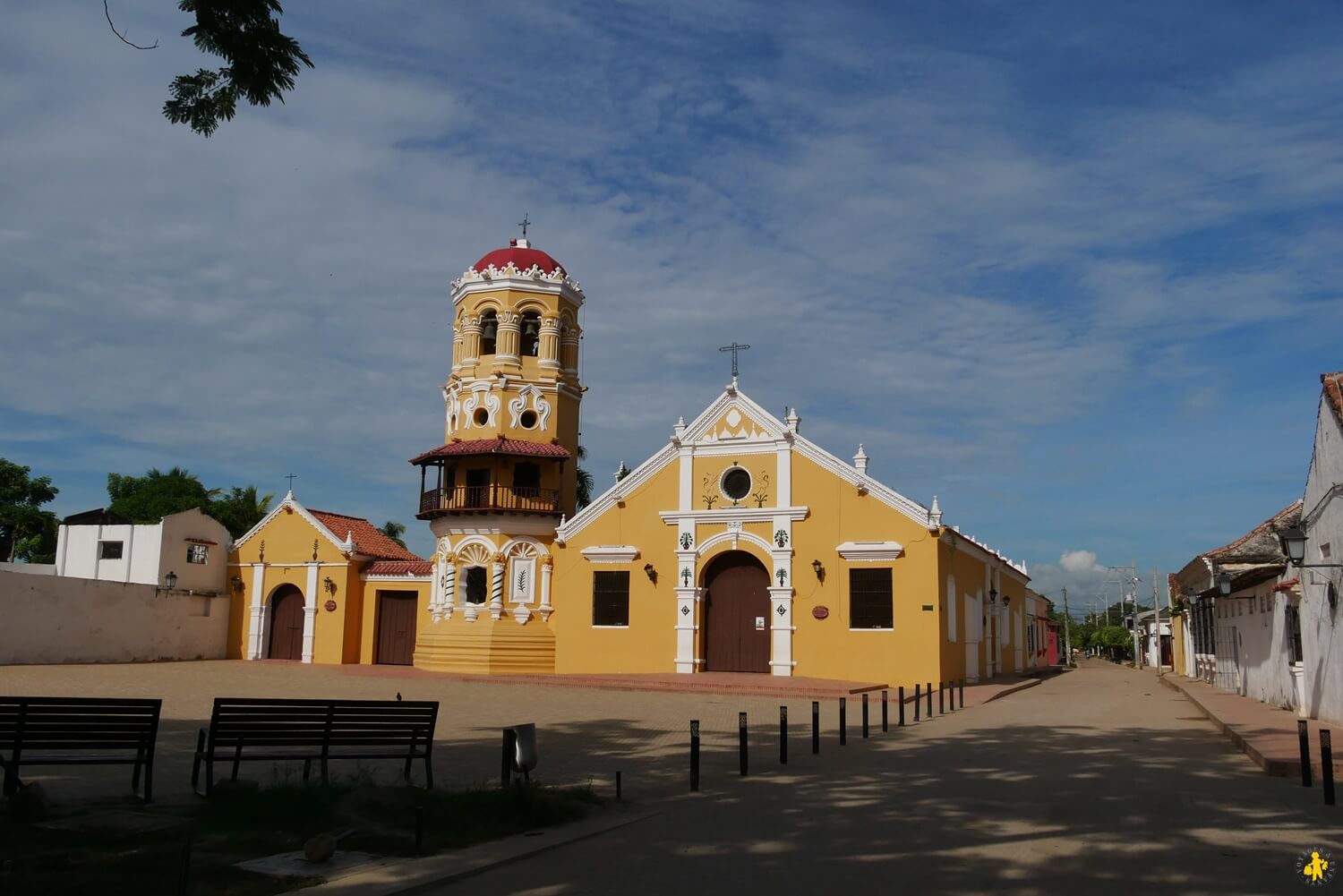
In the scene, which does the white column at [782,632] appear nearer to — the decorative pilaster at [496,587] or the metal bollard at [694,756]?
the decorative pilaster at [496,587]

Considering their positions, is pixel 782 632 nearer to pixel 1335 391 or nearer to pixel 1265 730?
pixel 1265 730

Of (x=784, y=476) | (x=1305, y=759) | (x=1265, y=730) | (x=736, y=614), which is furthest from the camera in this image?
(x=736, y=614)

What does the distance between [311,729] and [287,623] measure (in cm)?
2976

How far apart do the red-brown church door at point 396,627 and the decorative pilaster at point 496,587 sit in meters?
5.90

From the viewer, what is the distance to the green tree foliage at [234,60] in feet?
30.1

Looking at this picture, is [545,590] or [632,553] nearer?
[632,553]

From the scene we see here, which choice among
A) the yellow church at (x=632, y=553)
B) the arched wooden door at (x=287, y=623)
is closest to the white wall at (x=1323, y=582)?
the yellow church at (x=632, y=553)

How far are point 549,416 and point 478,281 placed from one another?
479cm

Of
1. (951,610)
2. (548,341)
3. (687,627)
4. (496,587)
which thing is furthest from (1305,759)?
(548,341)

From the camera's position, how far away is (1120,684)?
120 ft

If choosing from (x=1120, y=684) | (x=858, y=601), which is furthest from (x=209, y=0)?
(x=1120, y=684)

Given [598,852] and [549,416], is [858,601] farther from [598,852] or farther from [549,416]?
[598,852]

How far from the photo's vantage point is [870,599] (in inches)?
1131

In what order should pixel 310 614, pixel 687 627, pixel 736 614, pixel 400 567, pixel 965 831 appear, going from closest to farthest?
1. pixel 965 831
2. pixel 687 627
3. pixel 736 614
4. pixel 310 614
5. pixel 400 567
